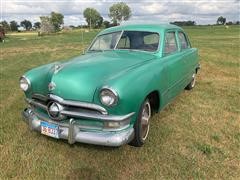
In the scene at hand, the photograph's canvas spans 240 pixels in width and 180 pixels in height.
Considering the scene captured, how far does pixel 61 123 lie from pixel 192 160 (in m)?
1.72

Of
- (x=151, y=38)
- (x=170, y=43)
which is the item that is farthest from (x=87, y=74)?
(x=170, y=43)

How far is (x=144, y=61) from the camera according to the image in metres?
4.46

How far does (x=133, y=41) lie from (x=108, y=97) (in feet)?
6.29

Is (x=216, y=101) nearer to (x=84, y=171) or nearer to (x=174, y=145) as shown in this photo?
(x=174, y=145)

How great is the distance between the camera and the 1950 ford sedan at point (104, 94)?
3568mm

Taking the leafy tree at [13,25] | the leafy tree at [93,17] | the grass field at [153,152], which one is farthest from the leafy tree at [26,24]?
the grass field at [153,152]

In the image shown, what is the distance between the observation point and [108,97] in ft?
11.5

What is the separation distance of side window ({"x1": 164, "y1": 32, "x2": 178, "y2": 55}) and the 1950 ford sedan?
0.09 meters

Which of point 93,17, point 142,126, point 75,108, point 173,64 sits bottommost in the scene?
point 142,126

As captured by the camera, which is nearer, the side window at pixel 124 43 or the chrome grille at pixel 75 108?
the chrome grille at pixel 75 108

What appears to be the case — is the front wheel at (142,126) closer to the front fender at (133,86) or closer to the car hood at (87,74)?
the front fender at (133,86)

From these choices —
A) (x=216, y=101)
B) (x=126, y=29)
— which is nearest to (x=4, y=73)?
(x=126, y=29)

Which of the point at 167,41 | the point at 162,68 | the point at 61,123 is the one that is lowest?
the point at 61,123

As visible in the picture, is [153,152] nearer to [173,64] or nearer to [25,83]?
[173,64]
